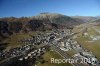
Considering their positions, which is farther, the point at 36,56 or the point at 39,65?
the point at 36,56

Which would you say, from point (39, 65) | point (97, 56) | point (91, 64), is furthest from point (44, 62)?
point (97, 56)

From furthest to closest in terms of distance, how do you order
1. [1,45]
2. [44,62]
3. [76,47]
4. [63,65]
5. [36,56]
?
[1,45]
[76,47]
[36,56]
[44,62]
[63,65]

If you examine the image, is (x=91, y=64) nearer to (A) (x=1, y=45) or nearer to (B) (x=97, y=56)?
(B) (x=97, y=56)

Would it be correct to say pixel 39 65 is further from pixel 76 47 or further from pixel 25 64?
pixel 76 47

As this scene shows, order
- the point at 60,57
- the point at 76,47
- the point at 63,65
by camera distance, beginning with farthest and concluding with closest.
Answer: the point at 76,47 < the point at 60,57 < the point at 63,65

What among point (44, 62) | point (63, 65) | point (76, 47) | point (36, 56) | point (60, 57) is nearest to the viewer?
point (63, 65)

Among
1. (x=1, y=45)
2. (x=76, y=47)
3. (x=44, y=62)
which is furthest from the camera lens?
(x=1, y=45)

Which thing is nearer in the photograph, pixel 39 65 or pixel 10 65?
pixel 39 65

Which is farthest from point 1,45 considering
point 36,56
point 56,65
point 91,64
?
point 91,64
